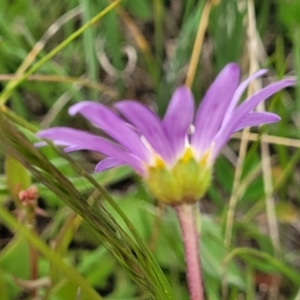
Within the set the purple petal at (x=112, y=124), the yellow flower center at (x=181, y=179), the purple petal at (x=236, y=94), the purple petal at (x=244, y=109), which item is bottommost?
the yellow flower center at (x=181, y=179)

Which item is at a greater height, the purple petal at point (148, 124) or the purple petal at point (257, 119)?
the purple petal at point (148, 124)

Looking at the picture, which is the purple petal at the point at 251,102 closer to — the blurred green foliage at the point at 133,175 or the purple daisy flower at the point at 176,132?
Answer: the purple daisy flower at the point at 176,132

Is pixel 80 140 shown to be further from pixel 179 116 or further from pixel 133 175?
pixel 133 175

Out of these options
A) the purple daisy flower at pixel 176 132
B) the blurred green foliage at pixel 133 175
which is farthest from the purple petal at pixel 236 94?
the blurred green foliage at pixel 133 175

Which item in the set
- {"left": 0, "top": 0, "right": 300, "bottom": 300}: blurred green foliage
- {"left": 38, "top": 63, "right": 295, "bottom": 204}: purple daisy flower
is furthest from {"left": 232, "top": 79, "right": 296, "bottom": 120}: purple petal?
{"left": 0, "top": 0, "right": 300, "bottom": 300}: blurred green foliage

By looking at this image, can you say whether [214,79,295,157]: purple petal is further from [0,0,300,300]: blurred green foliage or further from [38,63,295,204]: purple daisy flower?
[0,0,300,300]: blurred green foliage

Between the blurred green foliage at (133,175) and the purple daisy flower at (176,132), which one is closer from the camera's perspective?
the purple daisy flower at (176,132)
